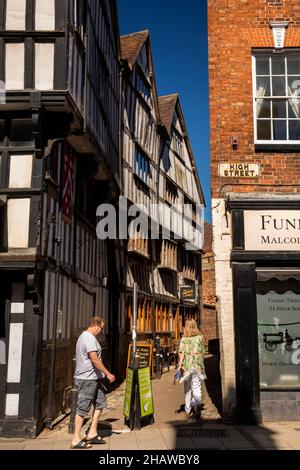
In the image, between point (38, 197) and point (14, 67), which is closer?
point (38, 197)

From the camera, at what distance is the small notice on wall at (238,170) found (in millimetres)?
9906

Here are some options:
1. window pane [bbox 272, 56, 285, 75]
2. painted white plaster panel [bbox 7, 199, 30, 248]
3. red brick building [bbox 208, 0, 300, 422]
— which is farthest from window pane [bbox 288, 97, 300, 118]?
painted white plaster panel [bbox 7, 199, 30, 248]

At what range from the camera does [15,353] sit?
8.59 meters

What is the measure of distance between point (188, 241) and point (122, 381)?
1247cm

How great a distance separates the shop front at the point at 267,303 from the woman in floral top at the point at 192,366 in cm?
73

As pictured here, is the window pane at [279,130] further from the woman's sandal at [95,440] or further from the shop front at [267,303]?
the woman's sandal at [95,440]

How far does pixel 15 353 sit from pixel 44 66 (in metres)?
4.72

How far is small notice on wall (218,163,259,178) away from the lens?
991 centimetres

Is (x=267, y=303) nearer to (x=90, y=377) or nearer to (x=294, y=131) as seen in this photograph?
(x=294, y=131)

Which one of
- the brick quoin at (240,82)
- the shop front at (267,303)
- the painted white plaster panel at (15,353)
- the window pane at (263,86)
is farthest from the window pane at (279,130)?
the painted white plaster panel at (15,353)

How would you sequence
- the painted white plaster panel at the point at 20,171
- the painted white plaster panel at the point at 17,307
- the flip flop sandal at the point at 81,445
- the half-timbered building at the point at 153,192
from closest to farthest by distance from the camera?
the flip flop sandal at the point at 81,445
the painted white plaster panel at the point at 17,307
the painted white plaster panel at the point at 20,171
the half-timbered building at the point at 153,192

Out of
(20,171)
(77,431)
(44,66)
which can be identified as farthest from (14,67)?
(77,431)

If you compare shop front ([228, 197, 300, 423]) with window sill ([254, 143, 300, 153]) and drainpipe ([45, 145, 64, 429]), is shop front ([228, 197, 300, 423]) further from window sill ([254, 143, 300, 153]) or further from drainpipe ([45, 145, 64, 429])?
drainpipe ([45, 145, 64, 429])

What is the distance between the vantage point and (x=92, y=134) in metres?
11.4
